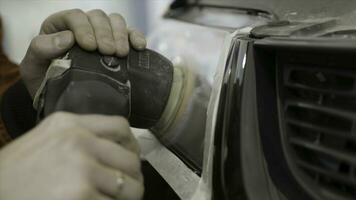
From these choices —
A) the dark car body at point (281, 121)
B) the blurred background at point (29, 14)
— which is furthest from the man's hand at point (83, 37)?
the blurred background at point (29, 14)

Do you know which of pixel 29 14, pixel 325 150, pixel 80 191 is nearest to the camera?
pixel 80 191

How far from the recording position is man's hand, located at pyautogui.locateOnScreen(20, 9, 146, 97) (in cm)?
53

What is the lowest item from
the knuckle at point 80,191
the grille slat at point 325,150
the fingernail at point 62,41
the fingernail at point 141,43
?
the grille slat at point 325,150

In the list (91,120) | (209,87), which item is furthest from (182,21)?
(91,120)

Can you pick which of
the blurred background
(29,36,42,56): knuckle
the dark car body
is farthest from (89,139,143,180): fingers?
the blurred background

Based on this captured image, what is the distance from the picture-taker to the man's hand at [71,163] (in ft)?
1.09

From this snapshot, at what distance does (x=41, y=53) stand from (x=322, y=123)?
0.39 metres

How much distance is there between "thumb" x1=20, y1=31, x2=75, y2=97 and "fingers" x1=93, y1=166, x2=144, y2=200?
231 millimetres

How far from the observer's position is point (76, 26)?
55 cm

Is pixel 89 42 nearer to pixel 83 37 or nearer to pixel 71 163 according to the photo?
pixel 83 37

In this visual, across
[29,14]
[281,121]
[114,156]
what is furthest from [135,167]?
[29,14]

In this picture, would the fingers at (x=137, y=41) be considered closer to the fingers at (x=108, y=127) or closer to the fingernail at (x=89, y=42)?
the fingernail at (x=89, y=42)

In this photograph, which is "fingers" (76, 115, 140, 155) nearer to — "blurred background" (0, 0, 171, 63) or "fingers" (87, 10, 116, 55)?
"fingers" (87, 10, 116, 55)

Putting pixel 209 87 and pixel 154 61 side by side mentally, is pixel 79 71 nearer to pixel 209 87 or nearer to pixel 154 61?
pixel 154 61
